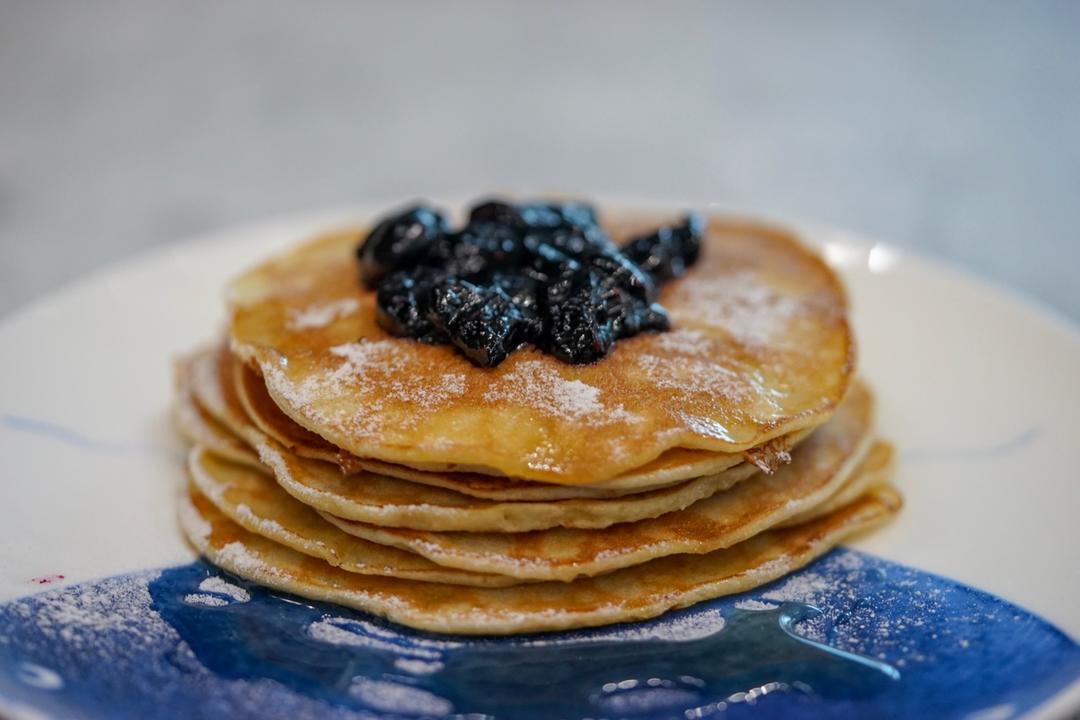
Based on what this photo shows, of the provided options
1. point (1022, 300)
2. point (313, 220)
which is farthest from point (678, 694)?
point (313, 220)

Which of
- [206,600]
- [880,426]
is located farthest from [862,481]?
[206,600]

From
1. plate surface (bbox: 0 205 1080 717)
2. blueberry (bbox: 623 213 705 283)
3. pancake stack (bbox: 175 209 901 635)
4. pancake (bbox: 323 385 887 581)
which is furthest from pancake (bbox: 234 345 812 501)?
blueberry (bbox: 623 213 705 283)

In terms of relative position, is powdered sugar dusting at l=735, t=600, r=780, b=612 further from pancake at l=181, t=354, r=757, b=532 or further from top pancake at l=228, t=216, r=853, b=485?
top pancake at l=228, t=216, r=853, b=485

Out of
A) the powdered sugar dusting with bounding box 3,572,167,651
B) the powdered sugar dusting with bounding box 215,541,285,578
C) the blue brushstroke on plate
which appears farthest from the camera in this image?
the powdered sugar dusting with bounding box 215,541,285,578

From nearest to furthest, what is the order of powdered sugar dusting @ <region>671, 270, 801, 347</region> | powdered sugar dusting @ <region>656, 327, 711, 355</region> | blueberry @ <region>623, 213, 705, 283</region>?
powdered sugar dusting @ <region>656, 327, 711, 355</region>
powdered sugar dusting @ <region>671, 270, 801, 347</region>
blueberry @ <region>623, 213, 705, 283</region>

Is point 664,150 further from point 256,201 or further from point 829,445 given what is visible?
point 829,445

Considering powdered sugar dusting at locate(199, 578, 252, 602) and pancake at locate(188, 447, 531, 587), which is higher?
pancake at locate(188, 447, 531, 587)

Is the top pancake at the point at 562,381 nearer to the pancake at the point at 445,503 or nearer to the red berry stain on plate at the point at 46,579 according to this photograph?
the pancake at the point at 445,503
